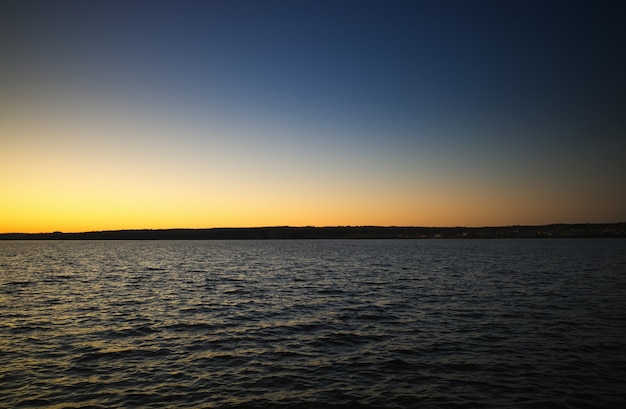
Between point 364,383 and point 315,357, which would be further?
point 315,357

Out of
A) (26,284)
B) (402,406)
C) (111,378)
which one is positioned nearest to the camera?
(402,406)

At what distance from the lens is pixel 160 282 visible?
49844mm

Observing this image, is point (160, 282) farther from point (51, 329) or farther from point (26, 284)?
point (51, 329)

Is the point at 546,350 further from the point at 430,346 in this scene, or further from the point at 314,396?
the point at 314,396

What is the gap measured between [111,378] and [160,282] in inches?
1371

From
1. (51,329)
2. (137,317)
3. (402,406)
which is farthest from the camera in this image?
(137,317)

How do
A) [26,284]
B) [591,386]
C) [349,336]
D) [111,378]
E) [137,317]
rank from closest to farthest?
[591,386] → [111,378] → [349,336] → [137,317] → [26,284]

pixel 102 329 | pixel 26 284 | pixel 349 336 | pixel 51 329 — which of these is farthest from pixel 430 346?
pixel 26 284

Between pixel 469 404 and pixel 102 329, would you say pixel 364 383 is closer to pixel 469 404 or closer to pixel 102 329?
pixel 469 404

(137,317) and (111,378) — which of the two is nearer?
(111,378)

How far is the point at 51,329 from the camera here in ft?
83.1

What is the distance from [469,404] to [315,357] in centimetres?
801

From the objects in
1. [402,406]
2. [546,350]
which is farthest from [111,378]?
[546,350]

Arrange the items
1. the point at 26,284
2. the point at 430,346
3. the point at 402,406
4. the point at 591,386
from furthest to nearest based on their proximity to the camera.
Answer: the point at 26,284 → the point at 430,346 → the point at 591,386 → the point at 402,406
